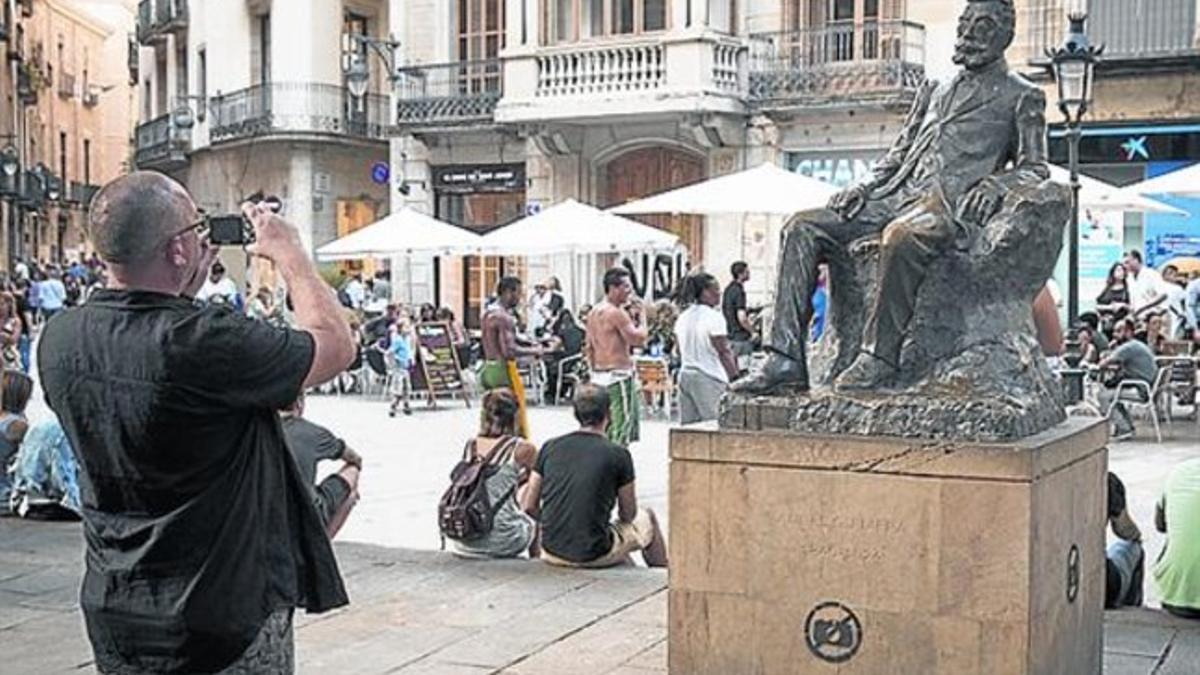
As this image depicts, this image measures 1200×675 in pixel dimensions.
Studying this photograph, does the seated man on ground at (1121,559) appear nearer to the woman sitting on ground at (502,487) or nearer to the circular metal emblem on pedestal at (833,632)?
the circular metal emblem on pedestal at (833,632)

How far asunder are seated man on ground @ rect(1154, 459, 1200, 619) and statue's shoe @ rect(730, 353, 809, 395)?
1867 mm

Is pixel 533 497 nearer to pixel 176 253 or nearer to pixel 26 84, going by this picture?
pixel 176 253

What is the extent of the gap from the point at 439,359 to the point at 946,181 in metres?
13.0

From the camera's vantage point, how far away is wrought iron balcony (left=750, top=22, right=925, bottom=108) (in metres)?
22.0

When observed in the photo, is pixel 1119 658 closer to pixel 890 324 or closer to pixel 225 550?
pixel 890 324

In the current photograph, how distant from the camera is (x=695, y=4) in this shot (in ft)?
75.7

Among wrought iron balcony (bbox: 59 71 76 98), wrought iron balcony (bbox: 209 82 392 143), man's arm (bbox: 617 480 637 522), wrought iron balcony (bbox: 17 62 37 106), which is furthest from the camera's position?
wrought iron balcony (bbox: 59 71 76 98)

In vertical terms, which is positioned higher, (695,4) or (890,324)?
(695,4)

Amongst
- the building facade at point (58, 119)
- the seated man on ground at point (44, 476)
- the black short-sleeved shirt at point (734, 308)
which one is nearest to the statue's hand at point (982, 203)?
the seated man on ground at point (44, 476)

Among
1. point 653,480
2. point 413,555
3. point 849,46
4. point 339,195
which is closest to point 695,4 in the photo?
point 849,46

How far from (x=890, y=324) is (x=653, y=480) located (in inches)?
258

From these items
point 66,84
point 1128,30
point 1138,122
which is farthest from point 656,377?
point 66,84

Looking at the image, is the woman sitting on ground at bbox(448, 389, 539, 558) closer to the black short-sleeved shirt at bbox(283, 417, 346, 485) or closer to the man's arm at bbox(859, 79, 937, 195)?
the black short-sleeved shirt at bbox(283, 417, 346, 485)

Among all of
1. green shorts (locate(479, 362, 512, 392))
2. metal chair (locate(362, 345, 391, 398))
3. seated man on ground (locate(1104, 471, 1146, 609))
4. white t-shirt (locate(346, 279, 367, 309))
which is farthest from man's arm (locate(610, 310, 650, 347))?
white t-shirt (locate(346, 279, 367, 309))
